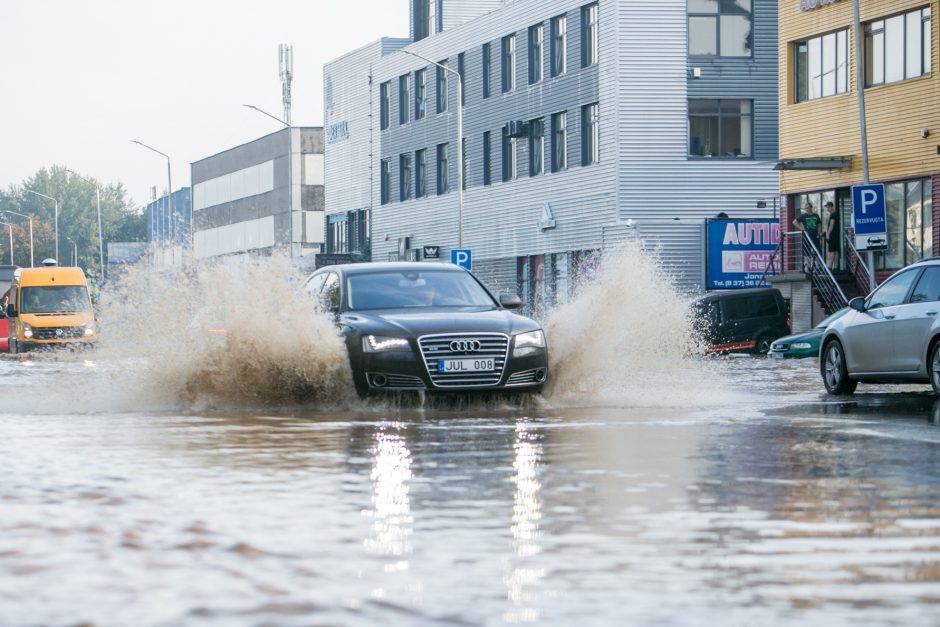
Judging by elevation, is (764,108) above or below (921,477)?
above

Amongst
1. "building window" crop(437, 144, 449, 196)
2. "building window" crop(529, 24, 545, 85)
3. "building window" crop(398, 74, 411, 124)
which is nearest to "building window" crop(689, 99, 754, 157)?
"building window" crop(529, 24, 545, 85)

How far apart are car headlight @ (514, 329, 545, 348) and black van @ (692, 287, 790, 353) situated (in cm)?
2584

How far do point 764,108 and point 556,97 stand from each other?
7179 millimetres

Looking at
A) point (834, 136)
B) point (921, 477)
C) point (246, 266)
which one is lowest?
point (921, 477)

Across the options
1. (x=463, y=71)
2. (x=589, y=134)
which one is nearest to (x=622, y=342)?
(x=589, y=134)

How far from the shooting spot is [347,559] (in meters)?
7.18

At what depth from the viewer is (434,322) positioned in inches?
661

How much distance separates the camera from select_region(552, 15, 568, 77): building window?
5894cm

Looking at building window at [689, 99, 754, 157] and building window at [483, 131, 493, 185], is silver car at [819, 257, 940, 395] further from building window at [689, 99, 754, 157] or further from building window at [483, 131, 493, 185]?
building window at [483, 131, 493, 185]

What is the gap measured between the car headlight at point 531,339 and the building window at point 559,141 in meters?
42.0

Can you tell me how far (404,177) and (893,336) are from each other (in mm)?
55518

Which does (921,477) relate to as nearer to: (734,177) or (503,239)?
(734,177)

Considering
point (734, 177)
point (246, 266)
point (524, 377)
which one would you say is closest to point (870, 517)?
point (524, 377)

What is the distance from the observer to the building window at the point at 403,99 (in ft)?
242
